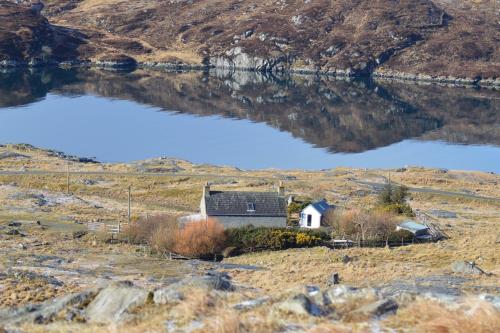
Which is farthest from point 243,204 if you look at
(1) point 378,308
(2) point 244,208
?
(1) point 378,308

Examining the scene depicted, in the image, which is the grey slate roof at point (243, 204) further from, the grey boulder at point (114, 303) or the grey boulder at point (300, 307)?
the grey boulder at point (300, 307)

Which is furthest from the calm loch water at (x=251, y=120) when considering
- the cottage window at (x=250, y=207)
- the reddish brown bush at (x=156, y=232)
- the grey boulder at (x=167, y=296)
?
the grey boulder at (x=167, y=296)

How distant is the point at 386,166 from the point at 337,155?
10.1m

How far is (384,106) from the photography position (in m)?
154

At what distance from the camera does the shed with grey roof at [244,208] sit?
46.3 metres

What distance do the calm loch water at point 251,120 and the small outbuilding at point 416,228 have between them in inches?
2114

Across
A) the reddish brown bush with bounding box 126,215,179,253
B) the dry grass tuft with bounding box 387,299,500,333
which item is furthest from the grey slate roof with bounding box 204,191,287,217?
the dry grass tuft with bounding box 387,299,500,333

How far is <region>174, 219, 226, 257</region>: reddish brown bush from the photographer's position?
3984cm

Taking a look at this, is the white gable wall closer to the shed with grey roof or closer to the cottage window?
the shed with grey roof

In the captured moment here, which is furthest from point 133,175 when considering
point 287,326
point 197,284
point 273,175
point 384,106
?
point 384,106

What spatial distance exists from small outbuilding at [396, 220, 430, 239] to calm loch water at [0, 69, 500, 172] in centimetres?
5370

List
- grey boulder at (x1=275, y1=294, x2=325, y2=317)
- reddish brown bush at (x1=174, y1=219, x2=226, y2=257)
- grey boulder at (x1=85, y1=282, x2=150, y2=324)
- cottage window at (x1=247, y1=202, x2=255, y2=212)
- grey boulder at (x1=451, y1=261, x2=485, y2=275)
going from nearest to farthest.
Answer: grey boulder at (x1=275, y1=294, x2=325, y2=317) → grey boulder at (x1=85, y1=282, x2=150, y2=324) → grey boulder at (x1=451, y1=261, x2=485, y2=275) → reddish brown bush at (x1=174, y1=219, x2=226, y2=257) → cottage window at (x1=247, y1=202, x2=255, y2=212)

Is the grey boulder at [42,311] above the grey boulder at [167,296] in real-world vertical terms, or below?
below

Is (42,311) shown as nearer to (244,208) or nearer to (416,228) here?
(244,208)
